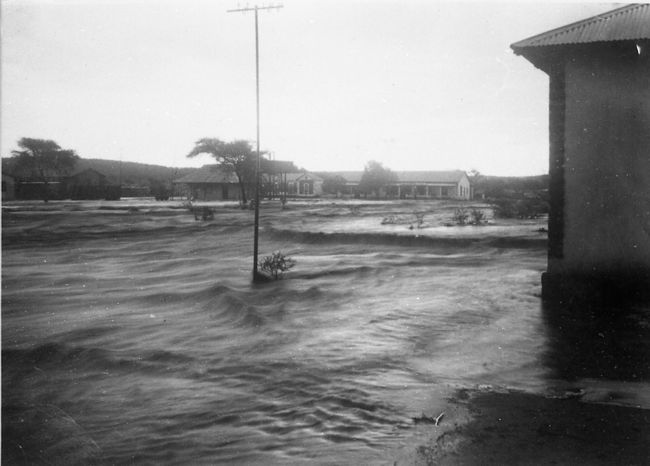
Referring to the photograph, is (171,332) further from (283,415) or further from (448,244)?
(448,244)

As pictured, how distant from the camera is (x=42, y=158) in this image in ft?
168

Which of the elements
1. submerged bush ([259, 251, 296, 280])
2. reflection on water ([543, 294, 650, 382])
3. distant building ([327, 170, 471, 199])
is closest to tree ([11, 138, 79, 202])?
distant building ([327, 170, 471, 199])

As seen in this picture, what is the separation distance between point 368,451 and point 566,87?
633 centimetres

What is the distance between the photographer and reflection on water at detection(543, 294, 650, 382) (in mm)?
5535

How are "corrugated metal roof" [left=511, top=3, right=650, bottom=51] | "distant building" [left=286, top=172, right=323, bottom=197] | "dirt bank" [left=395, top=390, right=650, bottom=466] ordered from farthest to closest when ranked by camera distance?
1. "distant building" [left=286, top=172, right=323, bottom=197]
2. "corrugated metal roof" [left=511, top=3, right=650, bottom=51]
3. "dirt bank" [left=395, top=390, right=650, bottom=466]

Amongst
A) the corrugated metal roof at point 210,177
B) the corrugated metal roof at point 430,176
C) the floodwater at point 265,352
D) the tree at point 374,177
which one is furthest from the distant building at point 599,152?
the corrugated metal roof at point 430,176

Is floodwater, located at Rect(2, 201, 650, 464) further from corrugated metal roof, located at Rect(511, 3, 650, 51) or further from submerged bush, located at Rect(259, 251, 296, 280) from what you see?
corrugated metal roof, located at Rect(511, 3, 650, 51)

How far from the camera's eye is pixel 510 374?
5.50m

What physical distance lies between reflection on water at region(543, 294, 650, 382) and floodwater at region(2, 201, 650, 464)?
0.09 metres

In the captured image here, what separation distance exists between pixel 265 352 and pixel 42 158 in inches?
2063

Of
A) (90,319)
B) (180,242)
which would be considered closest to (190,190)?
(180,242)

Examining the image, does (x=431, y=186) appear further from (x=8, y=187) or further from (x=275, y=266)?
(x=275, y=266)

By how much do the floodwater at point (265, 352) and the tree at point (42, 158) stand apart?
3931 centimetres

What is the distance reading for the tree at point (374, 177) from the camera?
68.1 meters
